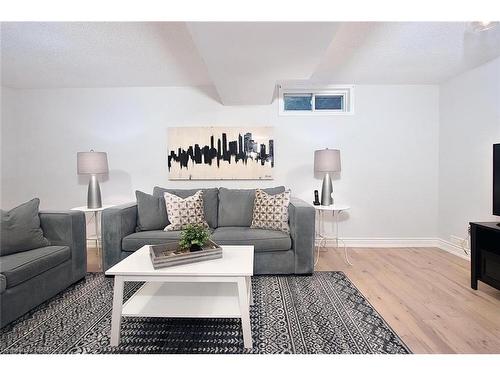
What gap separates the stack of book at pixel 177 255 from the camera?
1.75m

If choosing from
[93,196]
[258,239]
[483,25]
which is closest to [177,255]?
[258,239]

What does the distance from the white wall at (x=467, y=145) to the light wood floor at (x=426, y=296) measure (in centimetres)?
55

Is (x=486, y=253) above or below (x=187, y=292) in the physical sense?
above

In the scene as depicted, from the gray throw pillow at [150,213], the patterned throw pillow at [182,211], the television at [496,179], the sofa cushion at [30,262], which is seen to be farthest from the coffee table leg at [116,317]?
the television at [496,179]

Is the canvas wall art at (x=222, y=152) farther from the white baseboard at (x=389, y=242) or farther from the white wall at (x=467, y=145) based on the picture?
the white wall at (x=467, y=145)

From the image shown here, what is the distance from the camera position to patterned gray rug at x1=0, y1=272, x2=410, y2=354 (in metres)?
1.64

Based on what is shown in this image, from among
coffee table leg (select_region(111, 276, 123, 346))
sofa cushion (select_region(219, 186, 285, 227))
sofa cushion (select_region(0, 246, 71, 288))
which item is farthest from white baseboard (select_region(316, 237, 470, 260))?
sofa cushion (select_region(0, 246, 71, 288))

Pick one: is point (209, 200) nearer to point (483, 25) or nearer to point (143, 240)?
point (143, 240)

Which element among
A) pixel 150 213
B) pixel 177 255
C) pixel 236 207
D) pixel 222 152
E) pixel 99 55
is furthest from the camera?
pixel 222 152

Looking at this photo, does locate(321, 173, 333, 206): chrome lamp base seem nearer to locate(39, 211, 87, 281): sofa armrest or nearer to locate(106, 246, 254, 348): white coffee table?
locate(106, 246, 254, 348): white coffee table

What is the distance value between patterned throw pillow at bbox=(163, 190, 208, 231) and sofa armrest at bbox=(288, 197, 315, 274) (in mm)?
980

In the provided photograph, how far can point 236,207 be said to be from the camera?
127 inches

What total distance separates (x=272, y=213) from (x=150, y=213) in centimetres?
135
